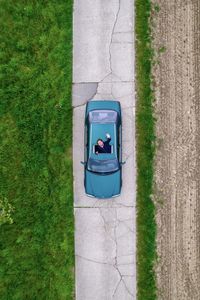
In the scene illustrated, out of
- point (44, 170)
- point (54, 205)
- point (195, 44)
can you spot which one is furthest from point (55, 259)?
point (195, 44)

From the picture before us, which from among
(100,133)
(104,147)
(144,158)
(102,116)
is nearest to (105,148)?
(104,147)

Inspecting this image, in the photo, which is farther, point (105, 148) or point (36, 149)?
point (36, 149)

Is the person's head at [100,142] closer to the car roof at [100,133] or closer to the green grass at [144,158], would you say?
the car roof at [100,133]

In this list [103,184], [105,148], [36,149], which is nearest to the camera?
[105,148]

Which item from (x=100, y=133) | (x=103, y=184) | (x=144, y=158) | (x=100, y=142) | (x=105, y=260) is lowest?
(x=105, y=260)

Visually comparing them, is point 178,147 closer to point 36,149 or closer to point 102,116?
point 102,116

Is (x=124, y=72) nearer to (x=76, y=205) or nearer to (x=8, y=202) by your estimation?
(x=76, y=205)
